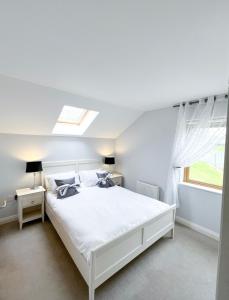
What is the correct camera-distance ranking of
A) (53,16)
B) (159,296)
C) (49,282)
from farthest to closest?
(49,282) < (159,296) < (53,16)

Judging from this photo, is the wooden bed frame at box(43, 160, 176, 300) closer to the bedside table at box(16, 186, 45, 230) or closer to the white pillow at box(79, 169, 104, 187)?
the bedside table at box(16, 186, 45, 230)

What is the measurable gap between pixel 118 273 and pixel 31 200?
6.34ft

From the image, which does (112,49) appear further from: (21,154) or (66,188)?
(21,154)

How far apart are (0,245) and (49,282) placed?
1102 millimetres

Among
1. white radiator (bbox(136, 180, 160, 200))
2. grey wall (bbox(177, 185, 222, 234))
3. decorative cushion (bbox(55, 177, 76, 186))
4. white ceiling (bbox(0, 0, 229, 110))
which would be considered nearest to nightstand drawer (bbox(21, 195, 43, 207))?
decorative cushion (bbox(55, 177, 76, 186))

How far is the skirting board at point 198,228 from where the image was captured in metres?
2.51

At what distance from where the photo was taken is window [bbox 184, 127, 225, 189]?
2428 millimetres

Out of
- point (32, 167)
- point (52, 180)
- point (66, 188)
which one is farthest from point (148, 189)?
point (32, 167)

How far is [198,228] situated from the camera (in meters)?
2.70

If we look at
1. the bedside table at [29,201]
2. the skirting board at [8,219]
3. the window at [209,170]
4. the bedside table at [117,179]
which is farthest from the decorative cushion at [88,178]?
the window at [209,170]

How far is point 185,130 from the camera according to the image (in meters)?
2.77

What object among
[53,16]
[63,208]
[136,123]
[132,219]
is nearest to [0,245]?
[63,208]

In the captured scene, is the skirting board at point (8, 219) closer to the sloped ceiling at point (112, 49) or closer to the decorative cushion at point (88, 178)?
the decorative cushion at point (88, 178)

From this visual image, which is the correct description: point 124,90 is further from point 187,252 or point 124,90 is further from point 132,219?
point 187,252
